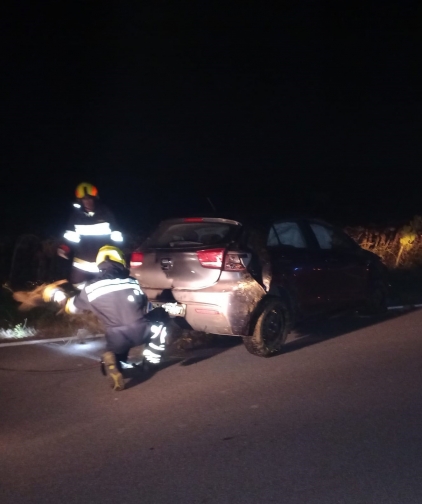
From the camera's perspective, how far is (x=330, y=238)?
9.78 m

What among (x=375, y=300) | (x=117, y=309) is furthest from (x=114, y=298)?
(x=375, y=300)

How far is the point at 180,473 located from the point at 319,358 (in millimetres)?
3420

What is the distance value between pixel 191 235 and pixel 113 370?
6.48 feet

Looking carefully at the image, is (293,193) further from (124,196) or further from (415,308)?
(415,308)

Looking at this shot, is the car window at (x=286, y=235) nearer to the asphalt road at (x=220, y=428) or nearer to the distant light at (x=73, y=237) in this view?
the asphalt road at (x=220, y=428)

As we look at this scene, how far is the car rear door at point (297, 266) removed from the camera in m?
8.47

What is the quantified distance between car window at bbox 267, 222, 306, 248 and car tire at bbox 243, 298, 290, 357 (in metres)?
0.75

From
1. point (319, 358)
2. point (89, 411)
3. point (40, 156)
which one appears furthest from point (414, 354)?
point (40, 156)

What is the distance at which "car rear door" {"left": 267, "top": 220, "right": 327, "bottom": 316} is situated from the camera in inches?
333

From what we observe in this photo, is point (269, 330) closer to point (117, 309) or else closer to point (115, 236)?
point (117, 309)

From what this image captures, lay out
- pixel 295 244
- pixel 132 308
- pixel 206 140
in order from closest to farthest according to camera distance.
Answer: pixel 132 308, pixel 295 244, pixel 206 140

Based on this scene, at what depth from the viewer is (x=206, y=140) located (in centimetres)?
3353

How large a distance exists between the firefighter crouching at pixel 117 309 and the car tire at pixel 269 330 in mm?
1168

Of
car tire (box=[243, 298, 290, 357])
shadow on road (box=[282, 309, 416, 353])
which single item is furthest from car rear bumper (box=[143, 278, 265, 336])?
shadow on road (box=[282, 309, 416, 353])
